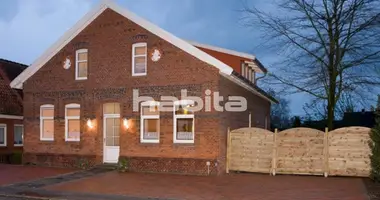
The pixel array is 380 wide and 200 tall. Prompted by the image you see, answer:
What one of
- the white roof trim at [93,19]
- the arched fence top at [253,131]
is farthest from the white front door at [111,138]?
the arched fence top at [253,131]

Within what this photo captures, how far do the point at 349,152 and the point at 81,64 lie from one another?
515 inches

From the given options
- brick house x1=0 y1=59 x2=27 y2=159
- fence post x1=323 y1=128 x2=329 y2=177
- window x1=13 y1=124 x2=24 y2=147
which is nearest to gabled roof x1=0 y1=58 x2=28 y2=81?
brick house x1=0 y1=59 x2=27 y2=159

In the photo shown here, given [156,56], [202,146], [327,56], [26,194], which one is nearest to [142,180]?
[202,146]

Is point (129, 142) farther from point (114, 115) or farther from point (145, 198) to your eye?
point (145, 198)

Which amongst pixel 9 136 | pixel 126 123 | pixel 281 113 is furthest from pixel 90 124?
pixel 281 113

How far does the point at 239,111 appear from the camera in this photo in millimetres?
20266

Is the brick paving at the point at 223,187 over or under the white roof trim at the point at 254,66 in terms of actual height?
under

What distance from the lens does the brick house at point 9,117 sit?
85.8 feet

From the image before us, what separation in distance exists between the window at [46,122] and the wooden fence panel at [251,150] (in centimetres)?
941

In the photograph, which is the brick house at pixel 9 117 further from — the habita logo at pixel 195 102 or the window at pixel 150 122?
the habita logo at pixel 195 102

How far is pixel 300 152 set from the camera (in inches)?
669

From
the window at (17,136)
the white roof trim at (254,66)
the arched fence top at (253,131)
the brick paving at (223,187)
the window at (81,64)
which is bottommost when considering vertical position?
the brick paving at (223,187)

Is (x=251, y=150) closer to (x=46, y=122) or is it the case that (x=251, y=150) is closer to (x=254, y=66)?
(x=254, y=66)

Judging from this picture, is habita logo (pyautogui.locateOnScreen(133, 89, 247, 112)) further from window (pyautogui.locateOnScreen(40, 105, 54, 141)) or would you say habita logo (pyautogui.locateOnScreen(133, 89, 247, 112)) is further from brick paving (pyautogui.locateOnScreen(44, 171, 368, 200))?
window (pyautogui.locateOnScreen(40, 105, 54, 141))
